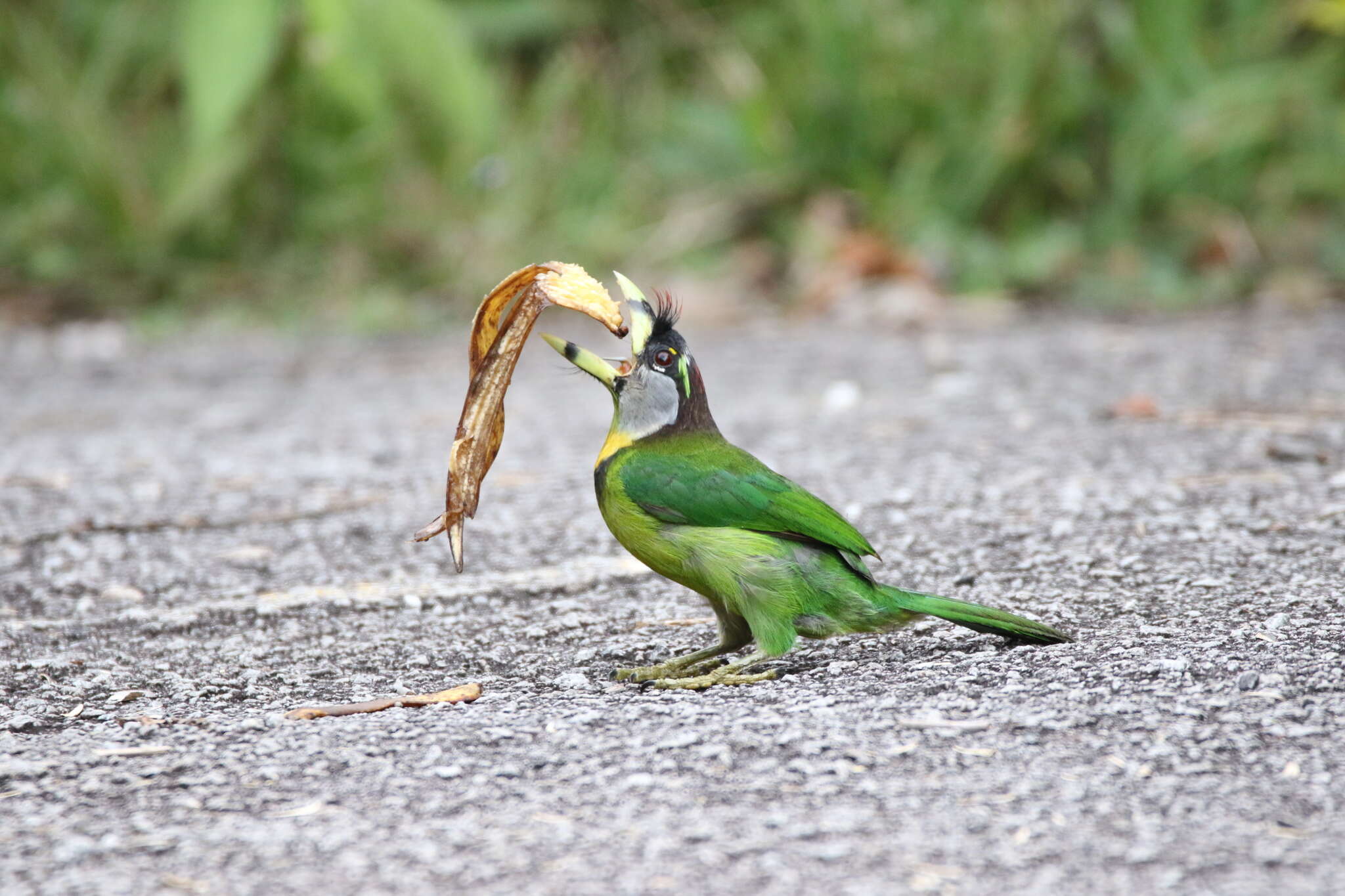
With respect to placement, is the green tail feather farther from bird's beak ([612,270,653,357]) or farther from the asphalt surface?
bird's beak ([612,270,653,357])

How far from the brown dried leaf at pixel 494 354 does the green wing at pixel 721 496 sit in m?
0.28

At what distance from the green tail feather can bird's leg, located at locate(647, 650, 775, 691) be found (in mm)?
277

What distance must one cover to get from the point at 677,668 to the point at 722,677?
0.12 m

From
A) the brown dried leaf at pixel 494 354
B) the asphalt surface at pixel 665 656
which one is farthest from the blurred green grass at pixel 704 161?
the brown dried leaf at pixel 494 354

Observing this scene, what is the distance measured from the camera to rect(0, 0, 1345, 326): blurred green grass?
765 cm

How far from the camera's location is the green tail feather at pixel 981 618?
2508mm

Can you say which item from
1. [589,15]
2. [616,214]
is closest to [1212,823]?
[616,214]

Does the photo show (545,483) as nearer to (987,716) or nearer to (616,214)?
(987,716)

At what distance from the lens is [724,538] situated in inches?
101

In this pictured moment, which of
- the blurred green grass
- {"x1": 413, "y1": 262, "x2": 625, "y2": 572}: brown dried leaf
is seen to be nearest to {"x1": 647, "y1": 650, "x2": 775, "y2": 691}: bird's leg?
{"x1": 413, "y1": 262, "x2": 625, "y2": 572}: brown dried leaf

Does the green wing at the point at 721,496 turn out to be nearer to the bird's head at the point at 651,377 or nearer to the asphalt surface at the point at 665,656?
the bird's head at the point at 651,377

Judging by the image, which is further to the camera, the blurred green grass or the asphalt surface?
the blurred green grass

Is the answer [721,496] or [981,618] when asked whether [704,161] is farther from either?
[981,618]

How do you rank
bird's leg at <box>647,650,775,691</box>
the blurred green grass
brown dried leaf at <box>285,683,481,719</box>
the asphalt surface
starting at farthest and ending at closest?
1. the blurred green grass
2. bird's leg at <box>647,650,775,691</box>
3. brown dried leaf at <box>285,683,481,719</box>
4. the asphalt surface
